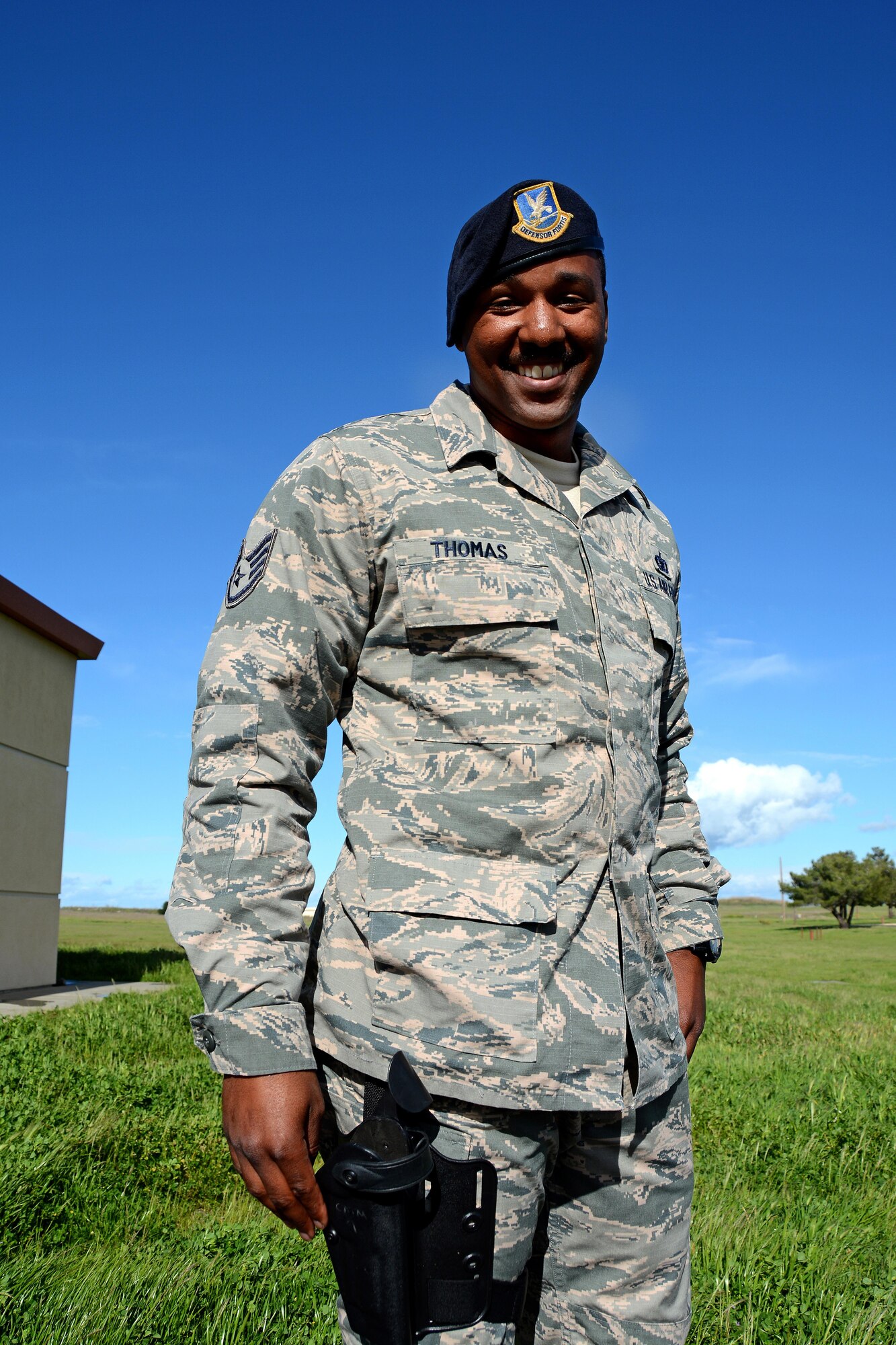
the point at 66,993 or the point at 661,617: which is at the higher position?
the point at 661,617

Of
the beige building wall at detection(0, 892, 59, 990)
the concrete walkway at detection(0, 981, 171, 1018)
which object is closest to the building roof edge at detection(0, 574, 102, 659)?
the beige building wall at detection(0, 892, 59, 990)

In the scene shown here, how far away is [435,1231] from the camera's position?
1588 millimetres

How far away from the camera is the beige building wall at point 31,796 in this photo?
36.3ft

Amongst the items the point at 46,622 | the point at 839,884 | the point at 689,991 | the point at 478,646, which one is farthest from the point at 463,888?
the point at 839,884

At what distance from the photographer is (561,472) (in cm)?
233

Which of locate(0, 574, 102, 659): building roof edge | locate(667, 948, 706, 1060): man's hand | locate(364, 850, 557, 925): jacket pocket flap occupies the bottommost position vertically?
locate(667, 948, 706, 1060): man's hand

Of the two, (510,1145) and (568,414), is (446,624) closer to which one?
(568,414)

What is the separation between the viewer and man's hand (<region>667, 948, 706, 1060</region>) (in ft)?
7.38

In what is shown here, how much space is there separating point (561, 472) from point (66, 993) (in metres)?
9.78

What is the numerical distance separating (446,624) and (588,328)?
0.84 m

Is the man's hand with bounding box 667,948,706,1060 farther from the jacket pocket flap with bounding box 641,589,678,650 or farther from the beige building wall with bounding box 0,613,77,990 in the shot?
the beige building wall with bounding box 0,613,77,990

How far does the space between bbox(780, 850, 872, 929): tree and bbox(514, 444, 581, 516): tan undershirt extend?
207ft

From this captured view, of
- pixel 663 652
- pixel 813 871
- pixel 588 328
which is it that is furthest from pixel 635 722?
pixel 813 871

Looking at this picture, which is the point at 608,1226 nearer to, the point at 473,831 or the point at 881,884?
the point at 473,831
